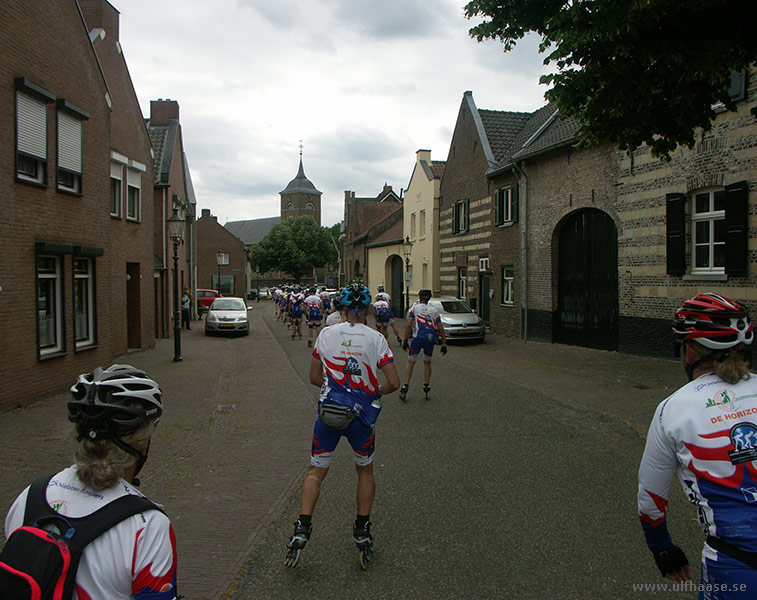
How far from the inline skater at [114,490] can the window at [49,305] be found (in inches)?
380

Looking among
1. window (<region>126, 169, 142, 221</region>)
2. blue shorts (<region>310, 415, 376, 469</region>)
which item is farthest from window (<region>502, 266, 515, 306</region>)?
blue shorts (<region>310, 415, 376, 469</region>)

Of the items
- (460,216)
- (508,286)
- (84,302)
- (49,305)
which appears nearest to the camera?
(49,305)

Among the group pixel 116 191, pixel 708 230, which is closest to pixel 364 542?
pixel 708 230

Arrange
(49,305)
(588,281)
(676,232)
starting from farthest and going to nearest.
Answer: (588,281) < (676,232) < (49,305)

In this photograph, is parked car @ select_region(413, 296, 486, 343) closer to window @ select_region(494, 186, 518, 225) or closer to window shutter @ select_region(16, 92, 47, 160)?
window @ select_region(494, 186, 518, 225)

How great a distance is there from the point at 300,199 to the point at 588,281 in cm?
9590

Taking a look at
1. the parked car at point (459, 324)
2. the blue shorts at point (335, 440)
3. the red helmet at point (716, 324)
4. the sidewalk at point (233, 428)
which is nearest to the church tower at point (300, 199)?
the parked car at point (459, 324)

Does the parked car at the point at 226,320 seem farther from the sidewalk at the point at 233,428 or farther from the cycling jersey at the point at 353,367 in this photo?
the cycling jersey at the point at 353,367

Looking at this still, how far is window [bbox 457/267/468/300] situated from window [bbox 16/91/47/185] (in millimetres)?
18810

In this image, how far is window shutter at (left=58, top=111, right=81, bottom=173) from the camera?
436 inches

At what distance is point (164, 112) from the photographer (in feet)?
92.1

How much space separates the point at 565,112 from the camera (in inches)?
336

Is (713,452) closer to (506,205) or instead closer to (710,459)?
(710,459)

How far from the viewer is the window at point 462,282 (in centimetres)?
2670
